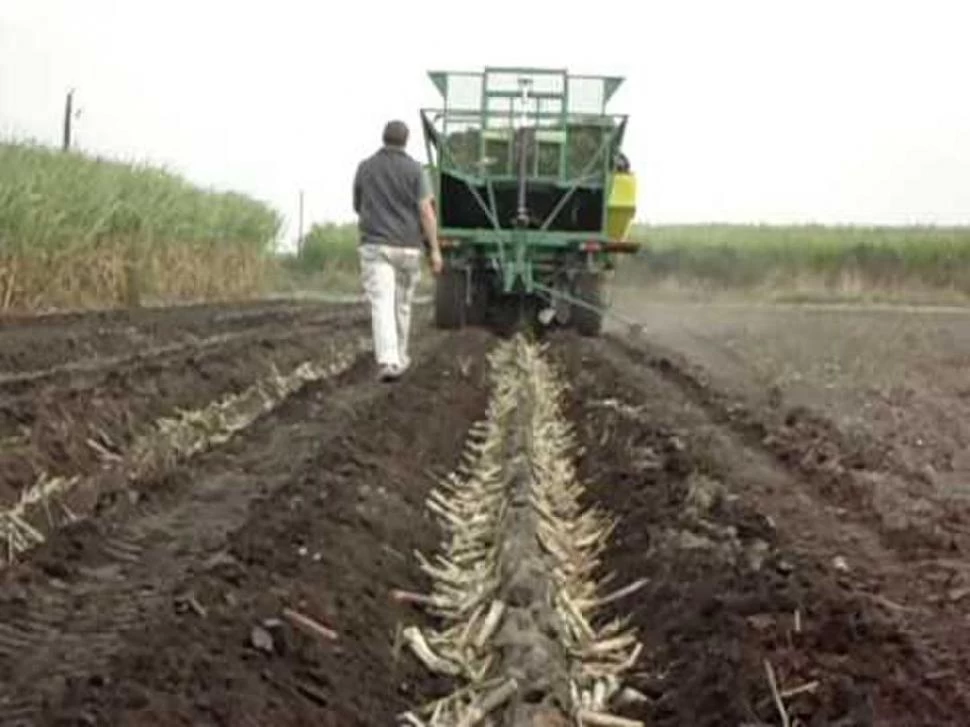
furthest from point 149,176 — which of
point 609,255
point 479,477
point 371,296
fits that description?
point 479,477

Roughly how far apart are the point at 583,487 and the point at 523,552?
123 inches

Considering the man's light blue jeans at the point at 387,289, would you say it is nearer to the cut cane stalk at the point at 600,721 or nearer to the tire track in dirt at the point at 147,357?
the tire track in dirt at the point at 147,357

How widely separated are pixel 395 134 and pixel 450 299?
29.6 feet

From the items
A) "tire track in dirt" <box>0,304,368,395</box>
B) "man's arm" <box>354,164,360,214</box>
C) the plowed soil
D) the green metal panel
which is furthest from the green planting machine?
the plowed soil

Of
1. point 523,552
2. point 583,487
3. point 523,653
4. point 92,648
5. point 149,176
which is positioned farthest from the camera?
point 149,176

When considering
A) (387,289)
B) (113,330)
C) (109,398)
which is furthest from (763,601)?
(113,330)

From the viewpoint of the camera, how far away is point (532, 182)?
23.9 meters

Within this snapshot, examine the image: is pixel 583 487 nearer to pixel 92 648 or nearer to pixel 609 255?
pixel 92 648

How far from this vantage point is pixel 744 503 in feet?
32.0

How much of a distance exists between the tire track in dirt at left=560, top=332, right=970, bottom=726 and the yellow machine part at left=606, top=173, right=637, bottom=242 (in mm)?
12096

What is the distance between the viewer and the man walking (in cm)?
1566

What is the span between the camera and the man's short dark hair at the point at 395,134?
615 inches

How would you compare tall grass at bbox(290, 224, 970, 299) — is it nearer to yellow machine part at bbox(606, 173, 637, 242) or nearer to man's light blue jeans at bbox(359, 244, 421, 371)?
yellow machine part at bbox(606, 173, 637, 242)

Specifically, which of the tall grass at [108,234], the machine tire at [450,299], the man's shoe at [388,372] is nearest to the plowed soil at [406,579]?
the man's shoe at [388,372]
